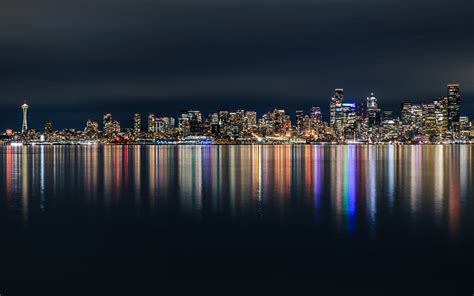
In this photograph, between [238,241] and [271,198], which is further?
[271,198]

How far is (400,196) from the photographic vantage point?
30.7 meters

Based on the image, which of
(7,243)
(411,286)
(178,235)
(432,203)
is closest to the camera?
(411,286)

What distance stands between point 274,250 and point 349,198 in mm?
14430

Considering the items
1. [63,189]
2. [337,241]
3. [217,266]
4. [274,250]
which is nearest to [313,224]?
[337,241]

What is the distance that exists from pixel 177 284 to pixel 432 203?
726 inches

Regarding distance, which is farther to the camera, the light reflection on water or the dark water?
the light reflection on water

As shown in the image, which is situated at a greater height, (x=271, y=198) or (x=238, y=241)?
(x=271, y=198)

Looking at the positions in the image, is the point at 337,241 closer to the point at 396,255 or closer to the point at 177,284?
the point at 396,255

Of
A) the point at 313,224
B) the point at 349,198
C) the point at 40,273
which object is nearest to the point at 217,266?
the point at 40,273

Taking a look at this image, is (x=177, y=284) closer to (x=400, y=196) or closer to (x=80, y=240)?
(x=80, y=240)

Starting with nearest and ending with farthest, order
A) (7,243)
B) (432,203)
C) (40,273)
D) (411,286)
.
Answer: (411,286) → (40,273) → (7,243) → (432,203)

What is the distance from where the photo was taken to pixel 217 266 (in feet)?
46.9

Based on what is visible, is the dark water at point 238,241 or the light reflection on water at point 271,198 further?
the light reflection on water at point 271,198

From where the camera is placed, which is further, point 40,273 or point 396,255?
point 396,255
